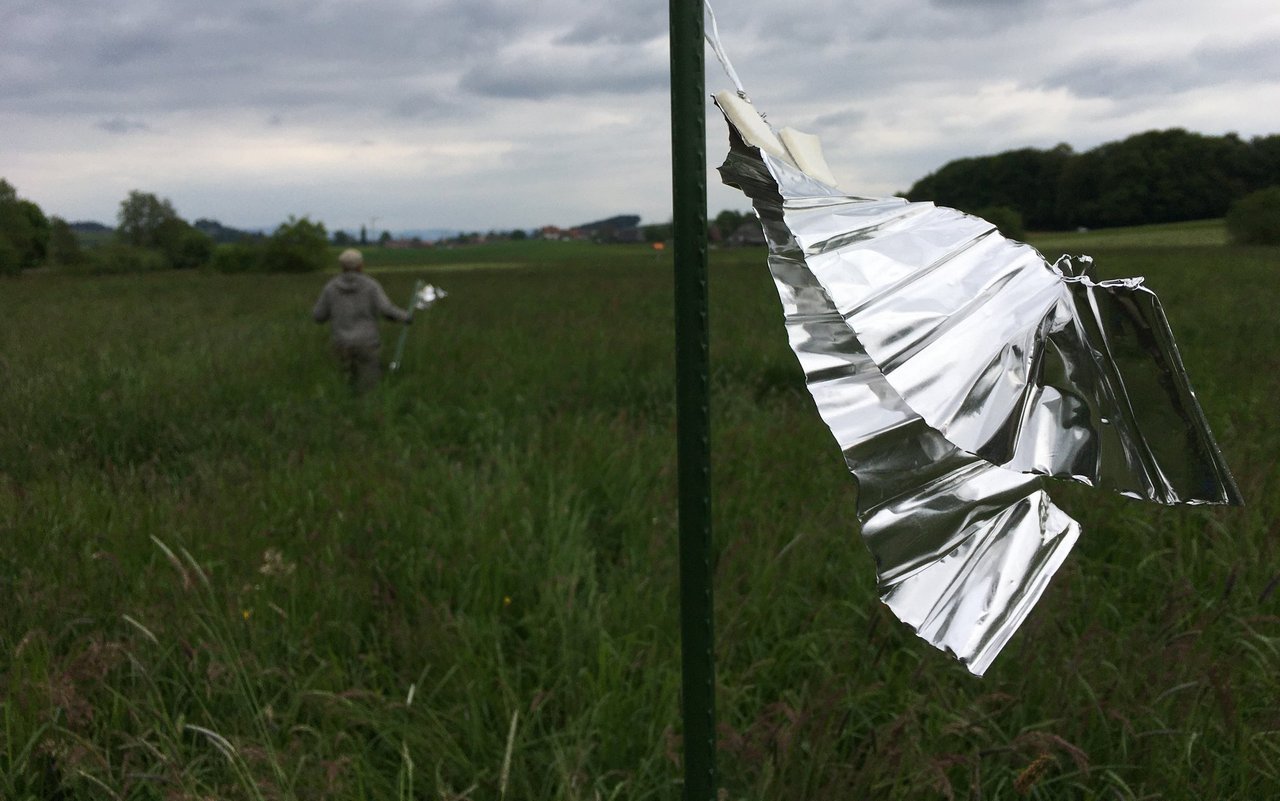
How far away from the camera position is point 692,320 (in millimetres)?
768

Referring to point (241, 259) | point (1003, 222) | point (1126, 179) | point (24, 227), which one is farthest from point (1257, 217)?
point (24, 227)

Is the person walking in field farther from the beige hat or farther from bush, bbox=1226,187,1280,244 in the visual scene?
bush, bbox=1226,187,1280,244

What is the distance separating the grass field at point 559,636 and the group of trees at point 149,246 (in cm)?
3551

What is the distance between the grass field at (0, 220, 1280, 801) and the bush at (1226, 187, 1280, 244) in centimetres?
2850

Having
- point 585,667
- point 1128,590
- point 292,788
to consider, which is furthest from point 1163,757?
point 292,788

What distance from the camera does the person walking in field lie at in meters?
5.67

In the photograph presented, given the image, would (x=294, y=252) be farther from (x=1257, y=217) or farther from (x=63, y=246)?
(x=1257, y=217)

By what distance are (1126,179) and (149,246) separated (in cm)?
4625

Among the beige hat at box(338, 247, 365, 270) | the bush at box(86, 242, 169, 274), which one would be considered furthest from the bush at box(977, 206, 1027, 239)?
the bush at box(86, 242, 169, 274)

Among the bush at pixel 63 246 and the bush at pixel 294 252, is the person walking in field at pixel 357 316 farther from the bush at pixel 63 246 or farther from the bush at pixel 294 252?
the bush at pixel 63 246

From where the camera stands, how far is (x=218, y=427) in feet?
14.4

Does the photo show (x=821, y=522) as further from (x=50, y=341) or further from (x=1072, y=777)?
(x=50, y=341)

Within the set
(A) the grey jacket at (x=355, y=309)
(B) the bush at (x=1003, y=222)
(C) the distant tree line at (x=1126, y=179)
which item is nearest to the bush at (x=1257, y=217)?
(C) the distant tree line at (x=1126, y=179)

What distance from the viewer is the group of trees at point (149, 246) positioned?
36.4 m
